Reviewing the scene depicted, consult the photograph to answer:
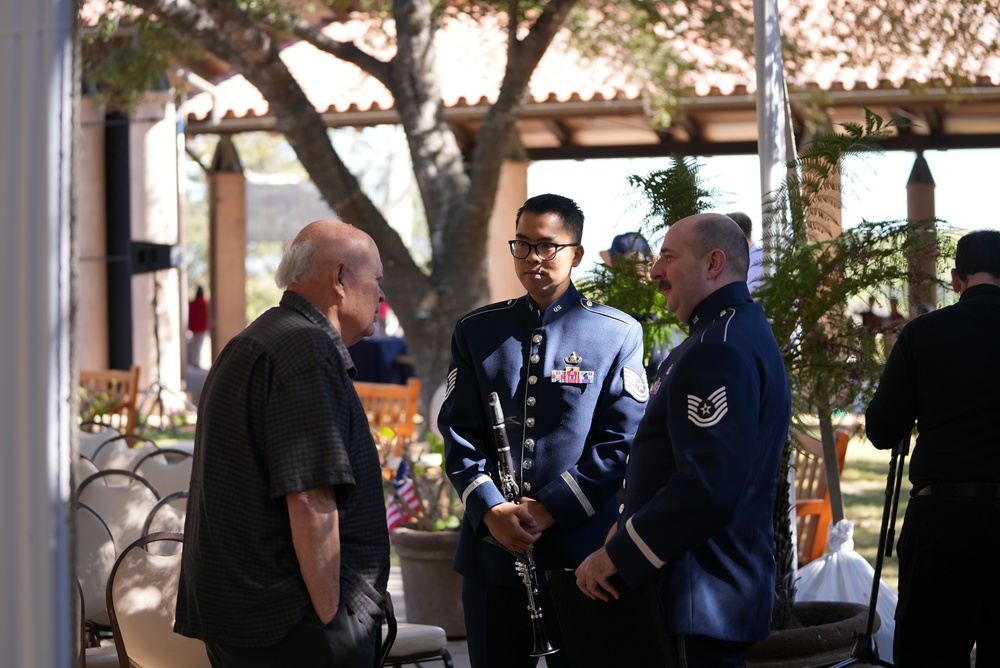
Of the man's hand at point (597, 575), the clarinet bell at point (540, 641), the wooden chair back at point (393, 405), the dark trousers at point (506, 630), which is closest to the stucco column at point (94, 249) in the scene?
the wooden chair back at point (393, 405)

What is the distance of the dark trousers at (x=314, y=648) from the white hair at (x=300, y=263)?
75 cm

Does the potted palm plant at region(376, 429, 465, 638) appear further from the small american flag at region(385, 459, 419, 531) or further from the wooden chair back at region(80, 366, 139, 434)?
the wooden chair back at region(80, 366, 139, 434)

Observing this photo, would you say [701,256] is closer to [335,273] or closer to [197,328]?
[335,273]

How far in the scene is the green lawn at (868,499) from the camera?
26.5 ft

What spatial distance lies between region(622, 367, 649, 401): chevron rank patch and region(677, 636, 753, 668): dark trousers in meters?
0.86

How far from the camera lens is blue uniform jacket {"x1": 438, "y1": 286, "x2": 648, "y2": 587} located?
3395 millimetres

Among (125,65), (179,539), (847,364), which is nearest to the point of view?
(179,539)

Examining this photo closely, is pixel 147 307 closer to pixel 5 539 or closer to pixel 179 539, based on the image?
pixel 179 539

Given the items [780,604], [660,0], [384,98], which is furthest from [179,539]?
[384,98]

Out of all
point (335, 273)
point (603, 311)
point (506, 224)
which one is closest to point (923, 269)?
point (603, 311)

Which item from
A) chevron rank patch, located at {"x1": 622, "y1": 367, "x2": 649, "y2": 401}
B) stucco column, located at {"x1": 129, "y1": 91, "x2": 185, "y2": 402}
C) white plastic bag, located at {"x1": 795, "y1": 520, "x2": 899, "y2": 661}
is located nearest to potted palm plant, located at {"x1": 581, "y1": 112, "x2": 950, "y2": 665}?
white plastic bag, located at {"x1": 795, "y1": 520, "x2": 899, "y2": 661}

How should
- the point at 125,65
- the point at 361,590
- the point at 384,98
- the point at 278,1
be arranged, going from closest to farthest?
the point at 361,590 < the point at 278,1 < the point at 125,65 < the point at 384,98

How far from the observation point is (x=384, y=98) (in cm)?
1492

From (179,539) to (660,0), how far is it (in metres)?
7.54
